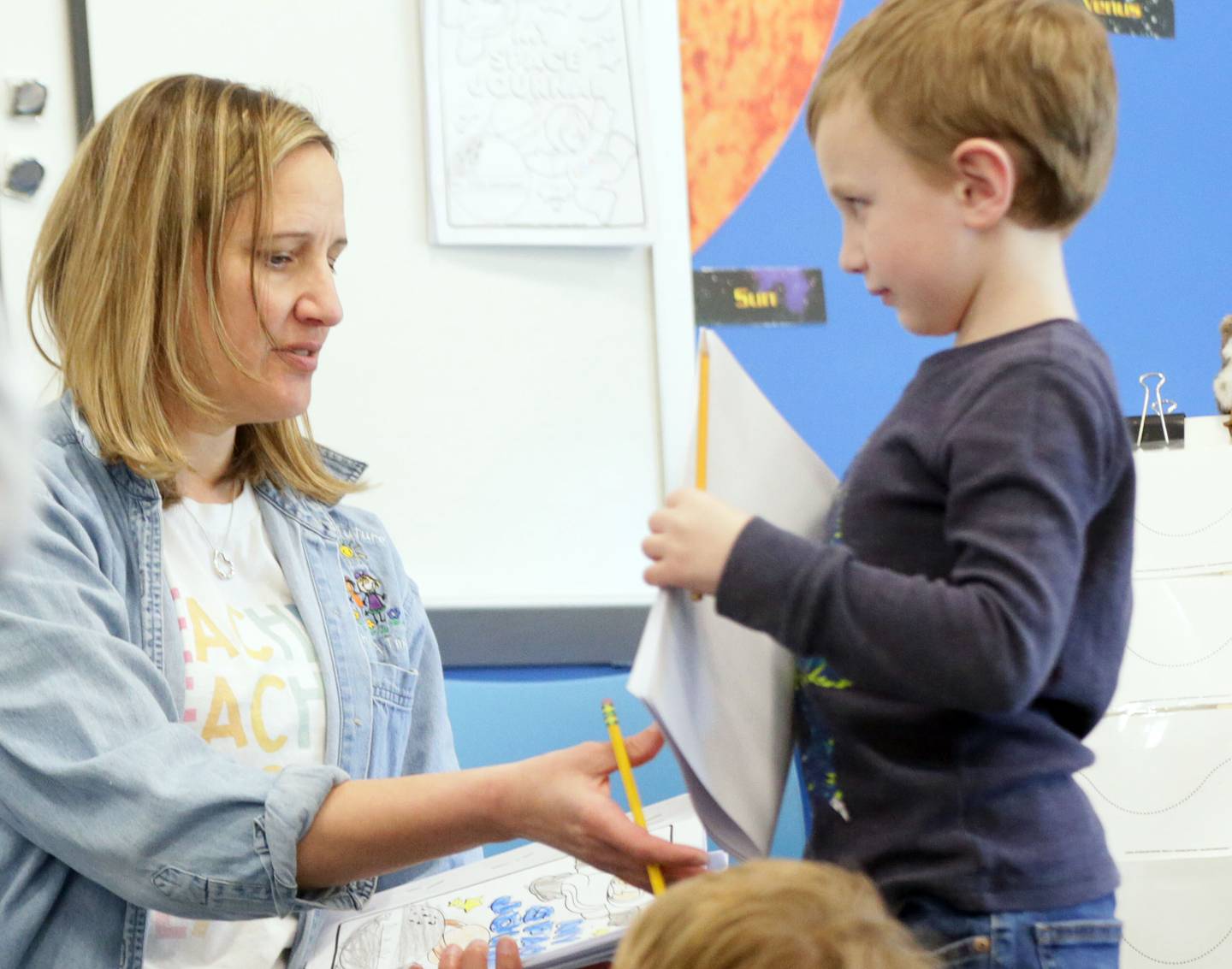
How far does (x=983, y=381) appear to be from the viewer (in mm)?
754

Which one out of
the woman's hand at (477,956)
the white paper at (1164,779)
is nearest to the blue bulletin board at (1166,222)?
the white paper at (1164,779)

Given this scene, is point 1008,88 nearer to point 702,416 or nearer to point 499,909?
point 702,416

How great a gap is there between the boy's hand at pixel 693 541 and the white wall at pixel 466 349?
46.2 inches

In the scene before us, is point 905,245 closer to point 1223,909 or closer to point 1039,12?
point 1039,12

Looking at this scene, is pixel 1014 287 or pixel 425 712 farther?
pixel 425 712

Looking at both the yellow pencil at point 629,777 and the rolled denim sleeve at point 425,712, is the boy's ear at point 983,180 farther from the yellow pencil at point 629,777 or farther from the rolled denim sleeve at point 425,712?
the rolled denim sleeve at point 425,712

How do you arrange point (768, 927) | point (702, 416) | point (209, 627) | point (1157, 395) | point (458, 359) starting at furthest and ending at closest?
1. point (1157, 395)
2. point (458, 359)
3. point (209, 627)
4. point (702, 416)
5. point (768, 927)

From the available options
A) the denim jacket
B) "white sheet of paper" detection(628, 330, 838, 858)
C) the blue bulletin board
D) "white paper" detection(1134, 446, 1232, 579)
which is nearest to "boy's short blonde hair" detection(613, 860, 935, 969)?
"white sheet of paper" detection(628, 330, 838, 858)

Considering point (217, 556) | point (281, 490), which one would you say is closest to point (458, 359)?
point (281, 490)

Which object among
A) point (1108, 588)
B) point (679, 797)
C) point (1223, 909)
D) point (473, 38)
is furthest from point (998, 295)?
point (473, 38)

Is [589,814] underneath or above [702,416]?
underneath

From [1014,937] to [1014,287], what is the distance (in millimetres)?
356

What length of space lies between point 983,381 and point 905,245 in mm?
94

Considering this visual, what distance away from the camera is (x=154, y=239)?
1207 millimetres
